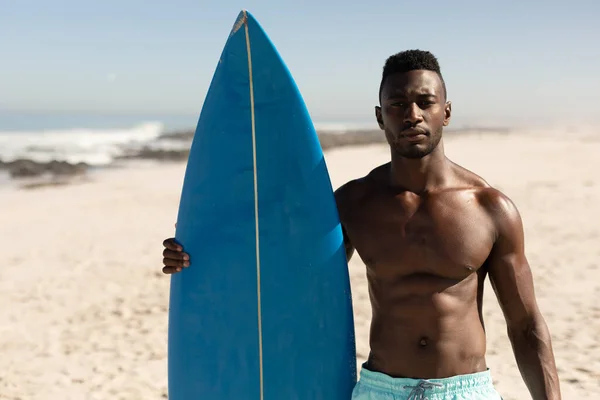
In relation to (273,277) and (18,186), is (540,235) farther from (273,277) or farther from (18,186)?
(18,186)

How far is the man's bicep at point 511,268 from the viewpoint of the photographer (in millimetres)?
1949

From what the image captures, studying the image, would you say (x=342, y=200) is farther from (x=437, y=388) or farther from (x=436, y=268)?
(x=437, y=388)

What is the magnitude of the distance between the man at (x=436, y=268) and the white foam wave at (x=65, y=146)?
792 inches

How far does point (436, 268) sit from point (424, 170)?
310mm

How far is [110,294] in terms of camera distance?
Result: 6.75 meters

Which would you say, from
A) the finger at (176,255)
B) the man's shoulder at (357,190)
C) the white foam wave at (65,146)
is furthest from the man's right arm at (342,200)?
the white foam wave at (65,146)

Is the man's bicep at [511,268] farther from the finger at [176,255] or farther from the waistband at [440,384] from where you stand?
the finger at [176,255]

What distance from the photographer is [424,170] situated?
2.05 m

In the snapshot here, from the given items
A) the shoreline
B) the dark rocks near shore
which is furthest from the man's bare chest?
the dark rocks near shore

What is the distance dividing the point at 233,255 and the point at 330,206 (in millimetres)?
434

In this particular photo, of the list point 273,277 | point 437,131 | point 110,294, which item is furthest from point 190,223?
point 110,294

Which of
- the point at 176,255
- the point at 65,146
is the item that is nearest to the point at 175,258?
the point at 176,255

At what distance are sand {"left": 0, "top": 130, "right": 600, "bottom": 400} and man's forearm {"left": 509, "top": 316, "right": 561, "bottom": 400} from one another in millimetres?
2484

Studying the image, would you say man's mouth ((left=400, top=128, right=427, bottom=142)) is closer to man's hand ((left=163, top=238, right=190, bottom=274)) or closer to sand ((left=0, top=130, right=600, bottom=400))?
man's hand ((left=163, top=238, right=190, bottom=274))
